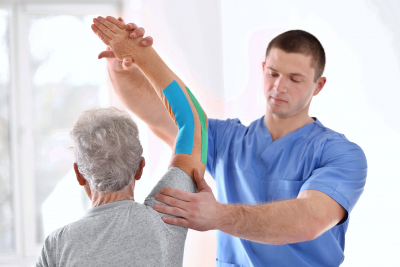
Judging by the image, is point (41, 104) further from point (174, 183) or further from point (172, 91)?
point (174, 183)

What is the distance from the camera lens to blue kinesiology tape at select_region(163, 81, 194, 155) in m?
1.03

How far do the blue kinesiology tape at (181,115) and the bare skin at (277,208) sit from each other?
0.35 ft

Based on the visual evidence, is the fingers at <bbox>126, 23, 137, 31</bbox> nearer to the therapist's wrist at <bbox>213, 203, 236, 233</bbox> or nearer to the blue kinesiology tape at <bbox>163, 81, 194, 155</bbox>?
the blue kinesiology tape at <bbox>163, 81, 194, 155</bbox>

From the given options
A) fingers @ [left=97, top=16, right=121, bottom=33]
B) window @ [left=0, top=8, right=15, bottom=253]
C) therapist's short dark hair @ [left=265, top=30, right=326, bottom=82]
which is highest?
fingers @ [left=97, top=16, right=121, bottom=33]

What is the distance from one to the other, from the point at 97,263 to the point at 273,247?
65cm

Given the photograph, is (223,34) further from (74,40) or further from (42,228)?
(42,228)

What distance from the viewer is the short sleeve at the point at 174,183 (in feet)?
2.93

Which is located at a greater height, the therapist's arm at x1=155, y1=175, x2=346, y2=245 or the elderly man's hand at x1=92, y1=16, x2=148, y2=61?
the elderly man's hand at x1=92, y1=16, x2=148, y2=61

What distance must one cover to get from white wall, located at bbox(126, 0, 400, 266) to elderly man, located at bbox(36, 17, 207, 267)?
765 mm

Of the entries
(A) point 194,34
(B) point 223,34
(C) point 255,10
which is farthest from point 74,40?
(C) point 255,10

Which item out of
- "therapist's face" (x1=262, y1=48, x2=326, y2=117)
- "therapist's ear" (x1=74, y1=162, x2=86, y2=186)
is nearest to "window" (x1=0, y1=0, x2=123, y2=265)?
"therapist's face" (x1=262, y1=48, x2=326, y2=117)

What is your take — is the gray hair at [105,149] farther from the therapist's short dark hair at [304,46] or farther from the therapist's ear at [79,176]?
the therapist's short dark hair at [304,46]

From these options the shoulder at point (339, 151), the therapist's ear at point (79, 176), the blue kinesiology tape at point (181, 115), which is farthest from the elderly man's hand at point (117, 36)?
the shoulder at point (339, 151)

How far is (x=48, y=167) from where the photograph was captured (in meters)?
2.56
